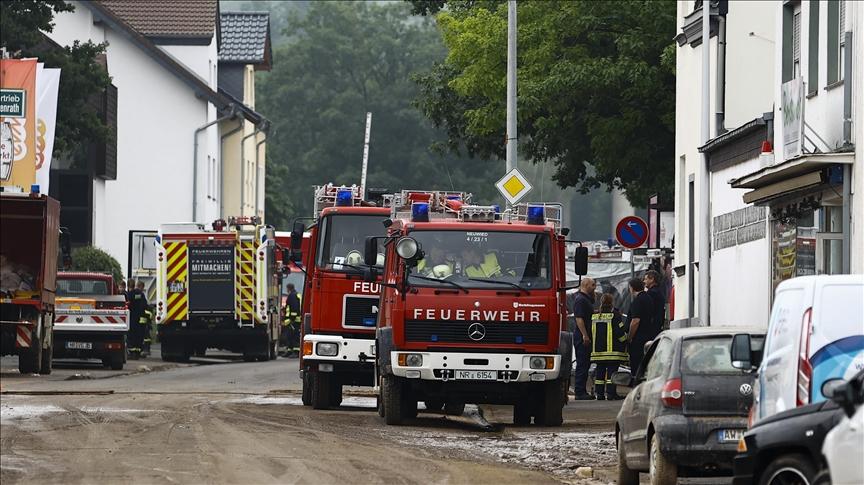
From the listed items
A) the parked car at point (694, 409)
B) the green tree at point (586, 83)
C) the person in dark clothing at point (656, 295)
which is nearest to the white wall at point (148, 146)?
the green tree at point (586, 83)

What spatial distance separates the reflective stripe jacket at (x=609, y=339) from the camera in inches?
1018

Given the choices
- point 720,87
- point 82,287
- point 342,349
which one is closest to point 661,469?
point 342,349

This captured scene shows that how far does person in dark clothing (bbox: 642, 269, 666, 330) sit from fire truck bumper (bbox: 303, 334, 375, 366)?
5077mm

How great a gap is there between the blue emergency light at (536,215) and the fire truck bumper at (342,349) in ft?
9.43

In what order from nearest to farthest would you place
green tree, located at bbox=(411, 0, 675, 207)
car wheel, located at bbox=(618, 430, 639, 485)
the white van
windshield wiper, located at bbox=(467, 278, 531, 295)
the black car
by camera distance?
the black car, the white van, car wheel, located at bbox=(618, 430, 639, 485), windshield wiper, located at bbox=(467, 278, 531, 295), green tree, located at bbox=(411, 0, 675, 207)

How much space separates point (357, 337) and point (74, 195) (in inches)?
1418

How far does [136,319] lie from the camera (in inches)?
1610

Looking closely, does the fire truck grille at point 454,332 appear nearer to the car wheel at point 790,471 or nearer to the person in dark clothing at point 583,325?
the person in dark clothing at point 583,325

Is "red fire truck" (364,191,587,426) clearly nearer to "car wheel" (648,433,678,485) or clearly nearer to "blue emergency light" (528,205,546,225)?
"blue emergency light" (528,205,546,225)

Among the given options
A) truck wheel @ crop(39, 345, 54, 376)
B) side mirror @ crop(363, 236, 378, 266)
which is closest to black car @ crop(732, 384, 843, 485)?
side mirror @ crop(363, 236, 378, 266)

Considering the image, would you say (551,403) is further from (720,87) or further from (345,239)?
(720,87)

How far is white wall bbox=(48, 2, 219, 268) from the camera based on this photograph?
206ft

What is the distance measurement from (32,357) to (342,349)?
9837mm

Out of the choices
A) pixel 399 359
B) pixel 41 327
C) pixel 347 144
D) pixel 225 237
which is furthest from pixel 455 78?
pixel 347 144
